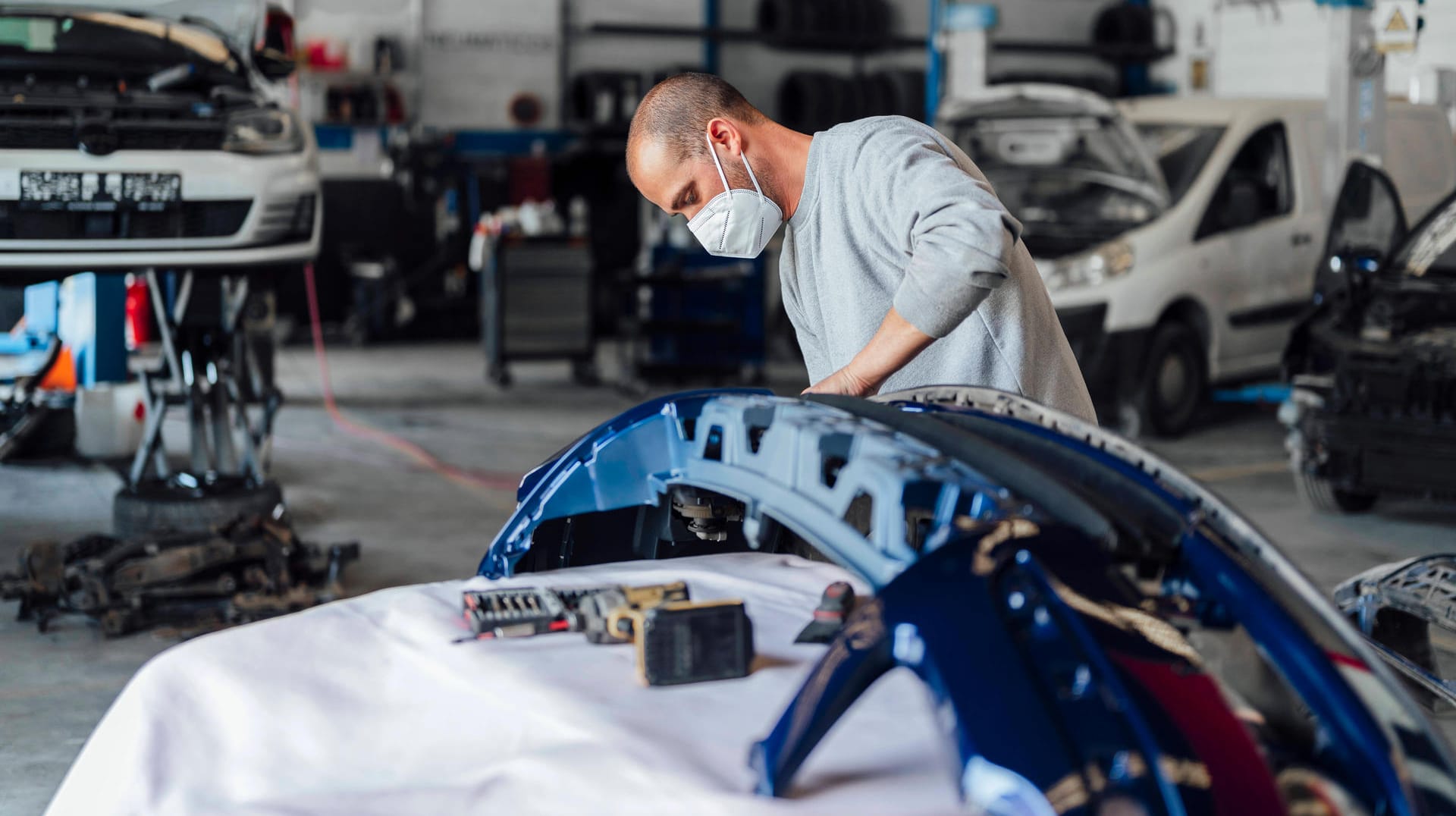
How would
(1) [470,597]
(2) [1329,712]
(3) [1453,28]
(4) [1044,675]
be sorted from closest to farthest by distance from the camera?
(4) [1044,675] → (2) [1329,712] → (1) [470,597] → (3) [1453,28]

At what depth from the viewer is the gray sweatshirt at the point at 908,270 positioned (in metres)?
1.69

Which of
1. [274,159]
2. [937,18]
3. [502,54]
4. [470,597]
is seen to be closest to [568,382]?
[937,18]

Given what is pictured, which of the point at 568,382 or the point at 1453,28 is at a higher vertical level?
the point at 1453,28

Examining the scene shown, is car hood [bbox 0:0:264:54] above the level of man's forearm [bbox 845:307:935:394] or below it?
above

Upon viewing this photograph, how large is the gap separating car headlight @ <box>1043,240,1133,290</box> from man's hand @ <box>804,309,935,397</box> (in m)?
4.99

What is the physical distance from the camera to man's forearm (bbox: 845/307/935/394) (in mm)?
1695

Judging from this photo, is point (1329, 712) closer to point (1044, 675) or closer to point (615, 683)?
point (1044, 675)

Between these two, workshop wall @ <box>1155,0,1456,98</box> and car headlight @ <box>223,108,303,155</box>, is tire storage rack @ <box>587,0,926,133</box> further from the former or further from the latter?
car headlight @ <box>223,108,303,155</box>

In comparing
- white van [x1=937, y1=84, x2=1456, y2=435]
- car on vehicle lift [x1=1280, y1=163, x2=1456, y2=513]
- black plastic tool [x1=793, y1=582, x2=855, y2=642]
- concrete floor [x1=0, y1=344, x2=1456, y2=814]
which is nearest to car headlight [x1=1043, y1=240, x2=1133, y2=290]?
white van [x1=937, y1=84, x2=1456, y2=435]

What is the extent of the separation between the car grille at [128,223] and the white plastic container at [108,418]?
6.76ft

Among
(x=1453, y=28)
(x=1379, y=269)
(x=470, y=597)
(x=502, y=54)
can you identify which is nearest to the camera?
(x=470, y=597)

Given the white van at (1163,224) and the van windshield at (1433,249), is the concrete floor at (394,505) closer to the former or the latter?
the white van at (1163,224)

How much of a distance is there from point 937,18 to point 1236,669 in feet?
26.2

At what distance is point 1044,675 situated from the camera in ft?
2.93
